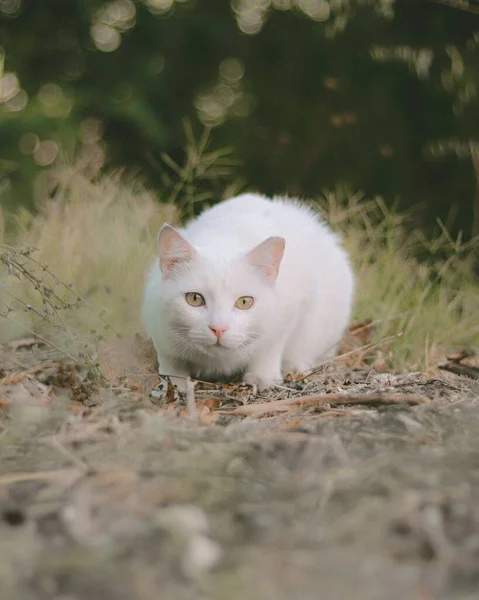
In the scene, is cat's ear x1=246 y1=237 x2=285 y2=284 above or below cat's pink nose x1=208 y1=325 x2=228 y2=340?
above

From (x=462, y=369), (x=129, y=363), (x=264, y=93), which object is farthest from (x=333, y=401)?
(x=264, y=93)

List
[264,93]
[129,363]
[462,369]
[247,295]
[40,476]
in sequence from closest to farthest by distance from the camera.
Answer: [40,476] < [247,295] < [129,363] < [462,369] < [264,93]

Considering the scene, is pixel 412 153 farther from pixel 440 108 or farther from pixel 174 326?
pixel 174 326

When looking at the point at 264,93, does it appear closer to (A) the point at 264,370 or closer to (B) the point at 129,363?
(A) the point at 264,370

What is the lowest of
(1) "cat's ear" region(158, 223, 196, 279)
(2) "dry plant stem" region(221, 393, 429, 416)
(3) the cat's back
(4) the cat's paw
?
(2) "dry plant stem" region(221, 393, 429, 416)

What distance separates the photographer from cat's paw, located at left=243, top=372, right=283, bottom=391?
103 inches

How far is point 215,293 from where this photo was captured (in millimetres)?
2375

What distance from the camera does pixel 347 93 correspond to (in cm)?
639

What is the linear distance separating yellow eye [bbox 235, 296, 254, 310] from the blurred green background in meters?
3.19

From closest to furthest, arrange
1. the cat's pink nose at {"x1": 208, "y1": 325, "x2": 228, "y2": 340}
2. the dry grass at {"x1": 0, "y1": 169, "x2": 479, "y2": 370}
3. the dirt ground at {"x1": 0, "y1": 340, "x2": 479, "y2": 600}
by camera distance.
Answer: the dirt ground at {"x1": 0, "y1": 340, "x2": 479, "y2": 600}
the cat's pink nose at {"x1": 208, "y1": 325, "x2": 228, "y2": 340}
the dry grass at {"x1": 0, "y1": 169, "x2": 479, "y2": 370}

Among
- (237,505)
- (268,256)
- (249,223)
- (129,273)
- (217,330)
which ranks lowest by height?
(237,505)

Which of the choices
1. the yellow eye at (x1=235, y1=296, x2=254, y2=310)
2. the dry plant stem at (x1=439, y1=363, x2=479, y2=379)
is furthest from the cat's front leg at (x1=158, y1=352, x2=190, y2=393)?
the dry plant stem at (x1=439, y1=363, x2=479, y2=379)

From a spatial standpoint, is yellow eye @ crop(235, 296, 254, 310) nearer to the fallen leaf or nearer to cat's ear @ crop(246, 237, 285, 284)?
cat's ear @ crop(246, 237, 285, 284)

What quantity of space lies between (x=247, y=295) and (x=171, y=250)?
11.1 inches
